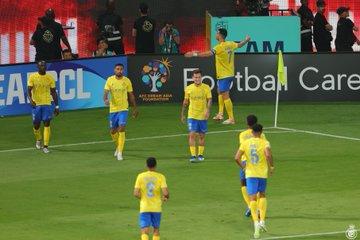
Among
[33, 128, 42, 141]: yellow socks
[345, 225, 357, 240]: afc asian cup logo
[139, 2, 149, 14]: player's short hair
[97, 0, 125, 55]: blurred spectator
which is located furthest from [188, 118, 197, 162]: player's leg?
[97, 0, 125, 55]: blurred spectator

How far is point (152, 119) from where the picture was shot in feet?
135

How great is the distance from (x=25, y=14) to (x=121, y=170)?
14101 mm

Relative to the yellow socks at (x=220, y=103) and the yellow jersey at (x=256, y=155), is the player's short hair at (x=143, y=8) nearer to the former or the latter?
the yellow socks at (x=220, y=103)

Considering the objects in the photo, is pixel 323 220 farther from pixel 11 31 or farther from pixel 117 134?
pixel 11 31

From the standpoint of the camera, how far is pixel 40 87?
3550cm

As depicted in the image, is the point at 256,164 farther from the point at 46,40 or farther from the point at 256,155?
the point at 46,40

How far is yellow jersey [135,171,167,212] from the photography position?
2366 cm

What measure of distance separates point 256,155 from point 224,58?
13.7 meters

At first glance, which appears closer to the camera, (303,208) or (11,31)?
(303,208)

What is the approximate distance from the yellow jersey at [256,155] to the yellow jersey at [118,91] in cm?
900

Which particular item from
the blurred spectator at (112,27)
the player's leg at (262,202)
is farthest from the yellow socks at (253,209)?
the blurred spectator at (112,27)

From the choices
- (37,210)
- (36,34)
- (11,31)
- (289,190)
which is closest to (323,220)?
(289,190)

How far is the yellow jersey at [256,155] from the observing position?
2566cm

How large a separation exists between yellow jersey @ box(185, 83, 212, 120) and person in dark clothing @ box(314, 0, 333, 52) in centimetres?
1298
